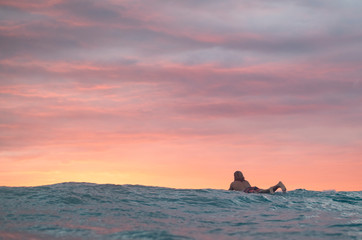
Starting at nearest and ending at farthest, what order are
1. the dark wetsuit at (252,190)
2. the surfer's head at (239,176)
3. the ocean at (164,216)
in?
the ocean at (164,216)
the dark wetsuit at (252,190)
the surfer's head at (239,176)

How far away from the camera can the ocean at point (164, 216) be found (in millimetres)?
12195

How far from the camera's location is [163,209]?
57.9 ft

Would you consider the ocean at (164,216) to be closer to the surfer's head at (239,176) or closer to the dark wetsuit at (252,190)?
the dark wetsuit at (252,190)

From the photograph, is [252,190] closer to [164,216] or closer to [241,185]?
[241,185]

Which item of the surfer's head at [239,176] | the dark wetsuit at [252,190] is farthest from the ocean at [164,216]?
the surfer's head at [239,176]

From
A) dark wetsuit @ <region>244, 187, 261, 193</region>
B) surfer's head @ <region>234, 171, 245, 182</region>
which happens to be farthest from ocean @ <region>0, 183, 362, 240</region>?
surfer's head @ <region>234, 171, 245, 182</region>

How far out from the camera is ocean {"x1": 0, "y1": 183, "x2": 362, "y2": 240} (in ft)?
40.0

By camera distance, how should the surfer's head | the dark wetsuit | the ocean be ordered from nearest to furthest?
the ocean → the dark wetsuit → the surfer's head

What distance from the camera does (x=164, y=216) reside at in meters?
15.8

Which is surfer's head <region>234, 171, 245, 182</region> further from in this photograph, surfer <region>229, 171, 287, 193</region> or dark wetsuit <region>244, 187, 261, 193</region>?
dark wetsuit <region>244, 187, 261, 193</region>

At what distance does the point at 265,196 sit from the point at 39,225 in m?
14.7

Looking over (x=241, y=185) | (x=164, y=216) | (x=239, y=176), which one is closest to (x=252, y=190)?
(x=241, y=185)

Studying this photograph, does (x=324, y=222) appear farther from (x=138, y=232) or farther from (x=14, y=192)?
(x=14, y=192)

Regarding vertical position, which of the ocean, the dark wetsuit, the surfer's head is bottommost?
the ocean
